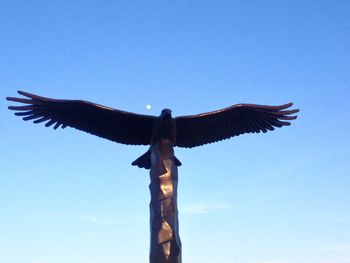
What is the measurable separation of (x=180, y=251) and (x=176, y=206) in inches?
42.7

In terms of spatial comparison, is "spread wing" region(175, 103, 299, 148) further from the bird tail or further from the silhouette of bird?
the bird tail

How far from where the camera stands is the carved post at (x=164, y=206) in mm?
11977

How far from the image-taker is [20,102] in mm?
13297

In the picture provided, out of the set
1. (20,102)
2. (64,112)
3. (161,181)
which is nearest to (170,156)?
(161,181)

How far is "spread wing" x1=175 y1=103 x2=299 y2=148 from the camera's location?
13961mm

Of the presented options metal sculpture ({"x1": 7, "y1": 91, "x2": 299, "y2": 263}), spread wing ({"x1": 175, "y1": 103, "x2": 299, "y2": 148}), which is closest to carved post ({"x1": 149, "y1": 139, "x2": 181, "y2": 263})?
metal sculpture ({"x1": 7, "y1": 91, "x2": 299, "y2": 263})

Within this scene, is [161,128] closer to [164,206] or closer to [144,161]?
[144,161]

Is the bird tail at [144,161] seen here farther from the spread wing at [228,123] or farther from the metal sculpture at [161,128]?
the spread wing at [228,123]

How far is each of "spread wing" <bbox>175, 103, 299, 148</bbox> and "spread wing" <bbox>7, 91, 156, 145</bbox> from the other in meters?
0.97

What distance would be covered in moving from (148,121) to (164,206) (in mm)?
2339

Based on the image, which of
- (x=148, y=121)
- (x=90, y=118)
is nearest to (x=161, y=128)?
(x=148, y=121)

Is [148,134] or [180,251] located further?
[148,134]

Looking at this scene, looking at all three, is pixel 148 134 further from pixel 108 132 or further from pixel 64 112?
pixel 64 112

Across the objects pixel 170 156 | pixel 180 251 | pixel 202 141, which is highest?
pixel 202 141
